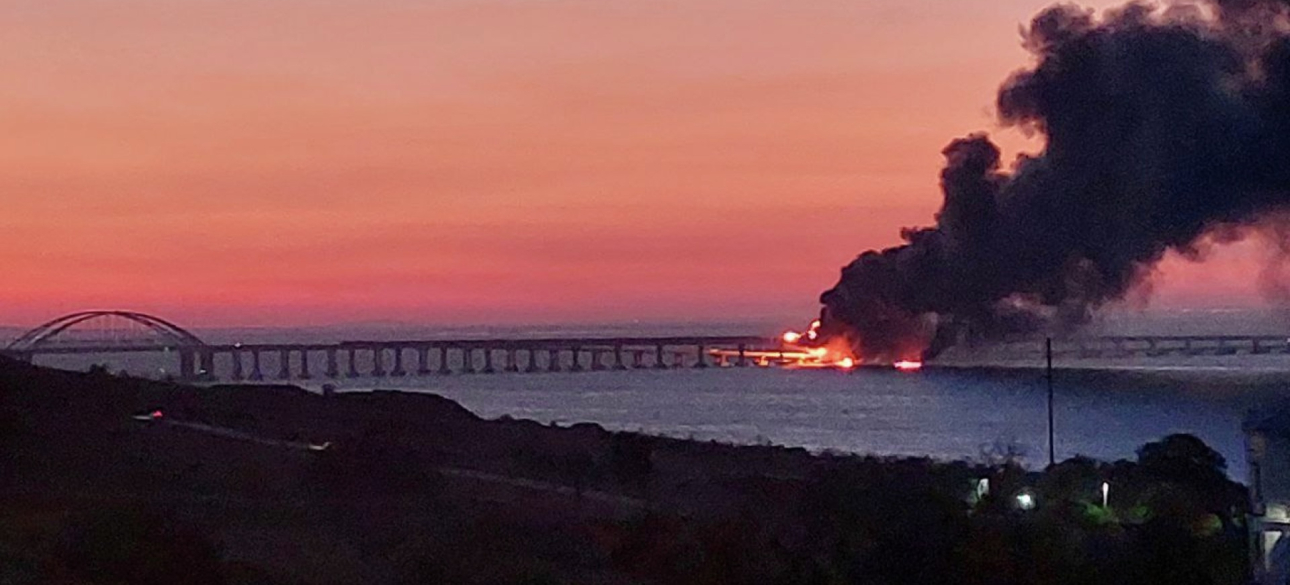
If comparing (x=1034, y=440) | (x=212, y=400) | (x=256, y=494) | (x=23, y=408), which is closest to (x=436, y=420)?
(x=212, y=400)

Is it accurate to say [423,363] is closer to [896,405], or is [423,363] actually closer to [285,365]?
[285,365]

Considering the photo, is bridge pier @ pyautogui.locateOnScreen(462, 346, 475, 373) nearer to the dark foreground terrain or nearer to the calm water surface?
the calm water surface

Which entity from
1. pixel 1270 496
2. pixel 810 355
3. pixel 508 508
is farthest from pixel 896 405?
pixel 508 508

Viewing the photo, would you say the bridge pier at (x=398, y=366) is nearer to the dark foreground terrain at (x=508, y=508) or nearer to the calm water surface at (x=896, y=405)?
the calm water surface at (x=896, y=405)

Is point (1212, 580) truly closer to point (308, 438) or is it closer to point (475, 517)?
point (475, 517)

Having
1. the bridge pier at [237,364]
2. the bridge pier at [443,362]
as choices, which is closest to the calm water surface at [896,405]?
the bridge pier at [443,362]

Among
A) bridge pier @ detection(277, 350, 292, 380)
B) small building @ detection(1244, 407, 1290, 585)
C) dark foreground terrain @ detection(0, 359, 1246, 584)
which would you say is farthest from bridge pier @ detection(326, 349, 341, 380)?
small building @ detection(1244, 407, 1290, 585)
